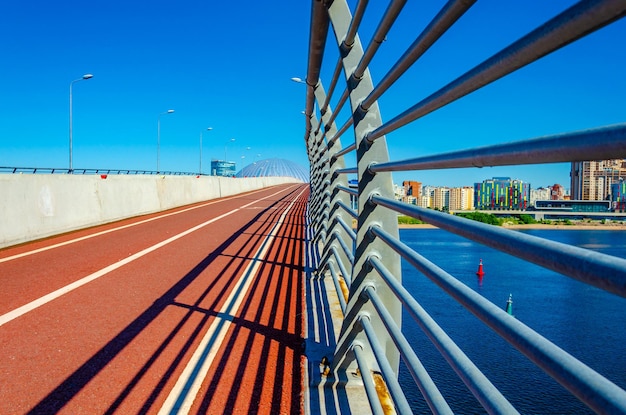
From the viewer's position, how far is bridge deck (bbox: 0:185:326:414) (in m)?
3.08

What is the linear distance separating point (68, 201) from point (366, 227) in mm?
10941

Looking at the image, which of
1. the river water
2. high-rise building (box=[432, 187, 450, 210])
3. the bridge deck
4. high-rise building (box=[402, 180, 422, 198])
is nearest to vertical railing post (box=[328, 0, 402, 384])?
the bridge deck

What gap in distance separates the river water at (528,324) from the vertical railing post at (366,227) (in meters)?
17.7

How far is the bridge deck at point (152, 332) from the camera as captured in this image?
3.08 meters

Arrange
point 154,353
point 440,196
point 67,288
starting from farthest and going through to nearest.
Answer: point 440,196
point 67,288
point 154,353

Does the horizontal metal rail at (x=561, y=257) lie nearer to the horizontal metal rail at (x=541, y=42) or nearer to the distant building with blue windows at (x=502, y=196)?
the horizontal metal rail at (x=541, y=42)

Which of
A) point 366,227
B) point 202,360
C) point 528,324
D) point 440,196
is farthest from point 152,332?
point 440,196

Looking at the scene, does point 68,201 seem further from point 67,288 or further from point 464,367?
point 464,367

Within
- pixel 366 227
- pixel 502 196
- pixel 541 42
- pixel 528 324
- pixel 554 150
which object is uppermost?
pixel 541 42

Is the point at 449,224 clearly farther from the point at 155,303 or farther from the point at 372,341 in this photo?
the point at 155,303

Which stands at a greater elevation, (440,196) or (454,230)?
(454,230)

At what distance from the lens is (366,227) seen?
9.21 ft

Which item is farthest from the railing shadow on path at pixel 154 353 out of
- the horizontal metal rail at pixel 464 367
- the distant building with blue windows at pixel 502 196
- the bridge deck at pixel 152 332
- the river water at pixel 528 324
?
the distant building with blue windows at pixel 502 196

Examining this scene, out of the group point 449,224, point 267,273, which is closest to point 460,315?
point 267,273
